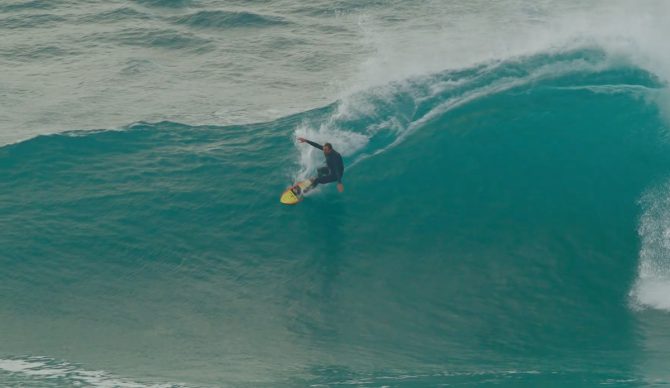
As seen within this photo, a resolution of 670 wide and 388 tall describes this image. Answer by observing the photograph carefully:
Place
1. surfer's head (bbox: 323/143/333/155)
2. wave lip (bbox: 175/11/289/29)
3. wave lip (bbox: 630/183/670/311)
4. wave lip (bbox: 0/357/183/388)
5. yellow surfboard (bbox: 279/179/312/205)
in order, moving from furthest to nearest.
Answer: wave lip (bbox: 175/11/289/29) < yellow surfboard (bbox: 279/179/312/205) < surfer's head (bbox: 323/143/333/155) < wave lip (bbox: 630/183/670/311) < wave lip (bbox: 0/357/183/388)

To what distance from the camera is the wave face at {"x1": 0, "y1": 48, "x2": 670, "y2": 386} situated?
19766mm

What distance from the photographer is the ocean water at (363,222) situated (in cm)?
1977

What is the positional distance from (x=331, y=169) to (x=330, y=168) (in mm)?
37

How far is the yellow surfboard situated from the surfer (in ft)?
1.07

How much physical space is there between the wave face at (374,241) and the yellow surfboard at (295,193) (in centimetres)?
25

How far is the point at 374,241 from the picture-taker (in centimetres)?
2305

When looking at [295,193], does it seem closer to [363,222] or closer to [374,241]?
[363,222]

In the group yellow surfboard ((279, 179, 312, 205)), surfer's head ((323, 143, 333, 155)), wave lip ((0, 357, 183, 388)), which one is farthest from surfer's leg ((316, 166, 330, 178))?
wave lip ((0, 357, 183, 388))

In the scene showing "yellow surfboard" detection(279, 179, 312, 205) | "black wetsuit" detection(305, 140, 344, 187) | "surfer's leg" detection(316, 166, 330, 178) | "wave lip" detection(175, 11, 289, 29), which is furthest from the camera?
"wave lip" detection(175, 11, 289, 29)

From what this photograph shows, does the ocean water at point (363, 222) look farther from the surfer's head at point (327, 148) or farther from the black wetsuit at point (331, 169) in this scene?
the surfer's head at point (327, 148)

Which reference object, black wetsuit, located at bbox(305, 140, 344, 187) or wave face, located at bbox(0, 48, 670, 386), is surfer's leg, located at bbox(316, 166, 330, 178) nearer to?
black wetsuit, located at bbox(305, 140, 344, 187)

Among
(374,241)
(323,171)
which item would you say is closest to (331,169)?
(323,171)

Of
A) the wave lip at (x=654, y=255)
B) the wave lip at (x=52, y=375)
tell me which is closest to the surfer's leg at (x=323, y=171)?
the wave lip at (x=52, y=375)

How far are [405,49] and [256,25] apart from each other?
8.94m
